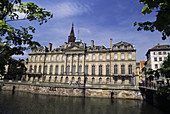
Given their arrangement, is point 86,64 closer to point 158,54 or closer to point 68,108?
point 68,108

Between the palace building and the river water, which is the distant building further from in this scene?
the river water

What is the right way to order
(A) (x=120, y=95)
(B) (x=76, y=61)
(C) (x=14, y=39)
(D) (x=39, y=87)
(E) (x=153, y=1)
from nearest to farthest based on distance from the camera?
(E) (x=153, y=1)
(C) (x=14, y=39)
(A) (x=120, y=95)
(D) (x=39, y=87)
(B) (x=76, y=61)

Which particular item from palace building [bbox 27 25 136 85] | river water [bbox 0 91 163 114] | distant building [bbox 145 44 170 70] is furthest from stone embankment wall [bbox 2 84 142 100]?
distant building [bbox 145 44 170 70]

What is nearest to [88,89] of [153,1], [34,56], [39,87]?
[39,87]

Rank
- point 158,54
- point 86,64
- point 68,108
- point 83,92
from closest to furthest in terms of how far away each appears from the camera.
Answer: point 68,108 → point 83,92 → point 86,64 → point 158,54

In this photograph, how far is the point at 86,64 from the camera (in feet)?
149

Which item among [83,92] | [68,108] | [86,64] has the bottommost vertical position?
[68,108]

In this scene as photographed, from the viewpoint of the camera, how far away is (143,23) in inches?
165

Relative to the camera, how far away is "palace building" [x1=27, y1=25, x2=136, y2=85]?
41719mm

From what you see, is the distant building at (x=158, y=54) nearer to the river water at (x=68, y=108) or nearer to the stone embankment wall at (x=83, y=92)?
the stone embankment wall at (x=83, y=92)

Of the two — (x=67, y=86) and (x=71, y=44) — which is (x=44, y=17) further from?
(x=71, y=44)

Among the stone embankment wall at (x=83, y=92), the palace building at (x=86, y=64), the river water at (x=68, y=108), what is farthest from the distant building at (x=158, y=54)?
the river water at (x=68, y=108)

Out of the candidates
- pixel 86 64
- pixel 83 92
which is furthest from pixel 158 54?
pixel 83 92

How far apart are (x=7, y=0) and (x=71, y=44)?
4460 centimetres
